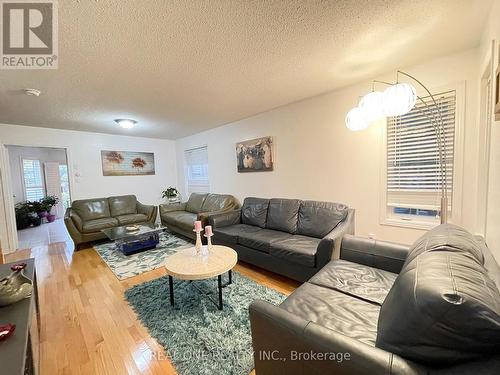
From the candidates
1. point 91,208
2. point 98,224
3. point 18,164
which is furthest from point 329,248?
point 18,164

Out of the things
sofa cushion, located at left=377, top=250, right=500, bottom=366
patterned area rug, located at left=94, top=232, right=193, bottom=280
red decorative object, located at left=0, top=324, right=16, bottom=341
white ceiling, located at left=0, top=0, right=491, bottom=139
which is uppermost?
white ceiling, located at left=0, top=0, right=491, bottom=139

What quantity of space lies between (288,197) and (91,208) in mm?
3916

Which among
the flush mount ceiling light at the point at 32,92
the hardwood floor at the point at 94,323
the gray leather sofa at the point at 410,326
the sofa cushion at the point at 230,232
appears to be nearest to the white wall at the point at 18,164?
the flush mount ceiling light at the point at 32,92

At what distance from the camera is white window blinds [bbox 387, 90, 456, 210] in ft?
6.77

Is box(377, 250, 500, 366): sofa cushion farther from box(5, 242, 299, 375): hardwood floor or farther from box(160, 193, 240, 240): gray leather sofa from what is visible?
box(160, 193, 240, 240): gray leather sofa

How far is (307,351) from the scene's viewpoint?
0.87 meters

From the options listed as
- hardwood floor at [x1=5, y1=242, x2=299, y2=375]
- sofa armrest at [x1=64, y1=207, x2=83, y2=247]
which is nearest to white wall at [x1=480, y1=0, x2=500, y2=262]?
hardwood floor at [x1=5, y1=242, x2=299, y2=375]

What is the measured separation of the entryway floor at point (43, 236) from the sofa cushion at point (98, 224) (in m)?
0.56

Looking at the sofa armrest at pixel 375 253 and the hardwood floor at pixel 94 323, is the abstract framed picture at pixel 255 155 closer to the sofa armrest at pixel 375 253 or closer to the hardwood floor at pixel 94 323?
the hardwood floor at pixel 94 323

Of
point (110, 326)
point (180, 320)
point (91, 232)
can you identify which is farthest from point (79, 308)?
point (91, 232)

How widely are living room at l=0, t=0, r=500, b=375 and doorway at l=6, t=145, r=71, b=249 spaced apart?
230cm

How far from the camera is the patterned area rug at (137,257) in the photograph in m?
2.79

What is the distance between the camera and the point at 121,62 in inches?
74.4

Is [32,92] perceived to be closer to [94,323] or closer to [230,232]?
[94,323]
